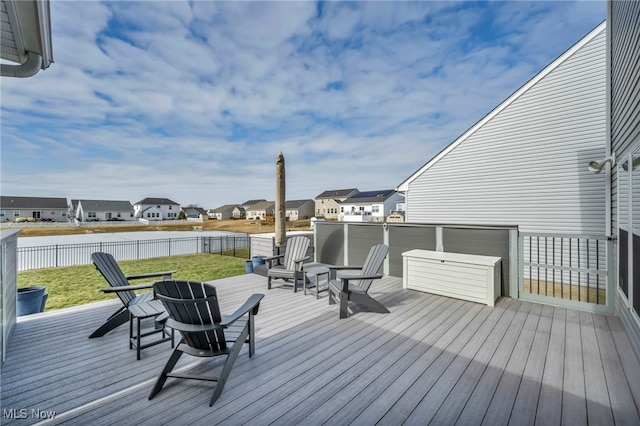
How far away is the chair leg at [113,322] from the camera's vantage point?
10.6 feet

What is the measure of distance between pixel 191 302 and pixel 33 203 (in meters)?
43.7

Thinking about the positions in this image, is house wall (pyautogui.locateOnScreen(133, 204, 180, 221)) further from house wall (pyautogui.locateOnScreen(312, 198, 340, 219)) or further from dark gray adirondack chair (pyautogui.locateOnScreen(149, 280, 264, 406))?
dark gray adirondack chair (pyautogui.locateOnScreen(149, 280, 264, 406))

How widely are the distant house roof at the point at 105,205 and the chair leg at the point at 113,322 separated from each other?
45308mm

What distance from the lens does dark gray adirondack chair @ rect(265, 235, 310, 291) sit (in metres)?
5.14

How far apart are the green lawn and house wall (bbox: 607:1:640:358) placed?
26.1ft

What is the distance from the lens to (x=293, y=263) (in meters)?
5.66

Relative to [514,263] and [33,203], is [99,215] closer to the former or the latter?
[33,203]

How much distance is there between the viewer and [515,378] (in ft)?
7.78

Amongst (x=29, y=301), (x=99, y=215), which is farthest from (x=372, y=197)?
(x=99, y=215)

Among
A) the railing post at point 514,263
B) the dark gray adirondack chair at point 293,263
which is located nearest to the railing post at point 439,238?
the railing post at point 514,263

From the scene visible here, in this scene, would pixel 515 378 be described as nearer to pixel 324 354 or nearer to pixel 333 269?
pixel 324 354

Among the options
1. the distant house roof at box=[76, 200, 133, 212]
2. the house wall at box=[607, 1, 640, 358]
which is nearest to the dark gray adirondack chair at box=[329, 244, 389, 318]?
the house wall at box=[607, 1, 640, 358]

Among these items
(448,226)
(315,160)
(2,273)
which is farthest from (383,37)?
(315,160)

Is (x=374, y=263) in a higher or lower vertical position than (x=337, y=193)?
lower
